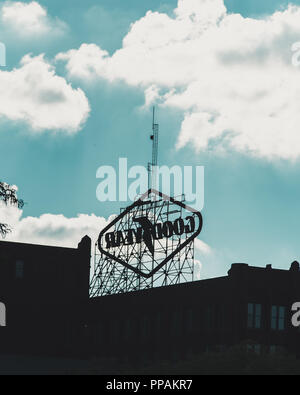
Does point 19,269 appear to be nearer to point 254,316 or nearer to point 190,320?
point 190,320

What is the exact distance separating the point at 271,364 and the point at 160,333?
97.2 ft

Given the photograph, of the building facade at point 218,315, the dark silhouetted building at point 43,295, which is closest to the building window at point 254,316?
the building facade at point 218,315

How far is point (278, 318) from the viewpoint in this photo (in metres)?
78.1

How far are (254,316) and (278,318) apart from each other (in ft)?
7.62

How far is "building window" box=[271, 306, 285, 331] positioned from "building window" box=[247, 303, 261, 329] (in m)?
1.24

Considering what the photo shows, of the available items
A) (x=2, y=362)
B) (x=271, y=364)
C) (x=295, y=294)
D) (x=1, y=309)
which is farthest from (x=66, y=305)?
(x=271, y=364)

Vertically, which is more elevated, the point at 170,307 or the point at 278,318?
the point at 170,307

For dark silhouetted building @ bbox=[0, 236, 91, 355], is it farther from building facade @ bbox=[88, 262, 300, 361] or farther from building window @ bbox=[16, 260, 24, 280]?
building facade @ bbox=[88, 262, 300, 361]

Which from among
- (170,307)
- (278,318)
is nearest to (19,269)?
(170,307)

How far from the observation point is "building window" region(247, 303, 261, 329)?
252ft

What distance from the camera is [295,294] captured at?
78.8 m

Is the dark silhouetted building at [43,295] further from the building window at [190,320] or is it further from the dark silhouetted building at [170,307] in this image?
the building window at [190,320]

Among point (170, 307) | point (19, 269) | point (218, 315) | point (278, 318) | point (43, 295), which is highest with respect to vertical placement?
point (19, 269)
